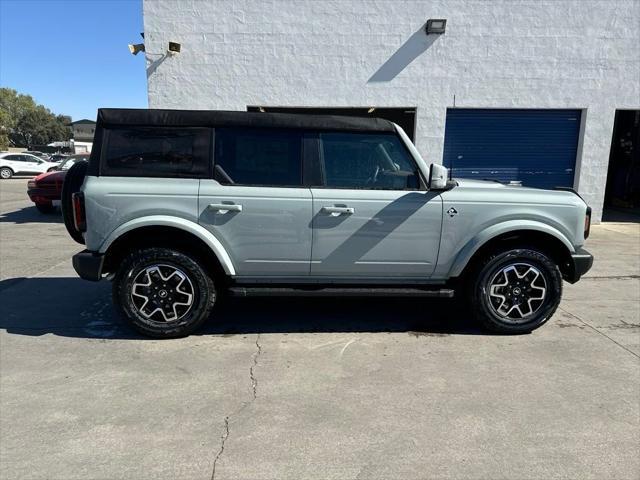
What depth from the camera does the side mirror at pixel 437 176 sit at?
3863 millimetres

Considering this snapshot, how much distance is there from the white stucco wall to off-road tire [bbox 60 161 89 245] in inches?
255

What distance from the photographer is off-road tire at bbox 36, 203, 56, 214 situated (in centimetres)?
1167

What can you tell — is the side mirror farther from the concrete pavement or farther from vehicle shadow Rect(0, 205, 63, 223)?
vehicle shadow Rect(0, 205, 63, 223)

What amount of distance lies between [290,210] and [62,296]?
3.28 metres

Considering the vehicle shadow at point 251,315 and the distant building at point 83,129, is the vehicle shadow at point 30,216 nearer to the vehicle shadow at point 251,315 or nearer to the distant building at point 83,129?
the vehicle shadow at point 251,315

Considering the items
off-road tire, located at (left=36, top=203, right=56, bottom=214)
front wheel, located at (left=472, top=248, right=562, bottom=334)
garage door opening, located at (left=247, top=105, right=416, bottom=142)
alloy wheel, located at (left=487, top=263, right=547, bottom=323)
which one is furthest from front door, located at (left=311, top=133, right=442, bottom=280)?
off-road tire, located at (left=36, top=203, right=56, bottom=214)

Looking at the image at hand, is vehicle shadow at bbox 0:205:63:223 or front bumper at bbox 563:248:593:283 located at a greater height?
front bumper at bbox 563:248:593:283

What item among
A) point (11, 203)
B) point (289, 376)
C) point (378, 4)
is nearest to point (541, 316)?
point (289, 376)

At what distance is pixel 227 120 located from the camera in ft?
13.3

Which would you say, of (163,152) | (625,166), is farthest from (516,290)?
(625,166)

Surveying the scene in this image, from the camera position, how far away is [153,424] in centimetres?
286

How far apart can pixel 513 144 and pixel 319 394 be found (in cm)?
944

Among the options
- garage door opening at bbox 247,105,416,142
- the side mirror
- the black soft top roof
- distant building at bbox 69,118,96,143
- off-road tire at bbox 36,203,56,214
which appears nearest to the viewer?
the side mirror

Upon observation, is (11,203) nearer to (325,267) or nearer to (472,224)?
(325,267)
